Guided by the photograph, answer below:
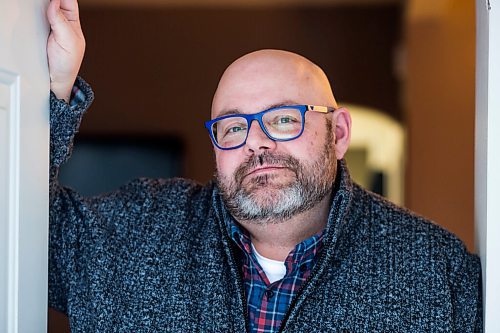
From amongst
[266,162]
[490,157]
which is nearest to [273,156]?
[266,162]

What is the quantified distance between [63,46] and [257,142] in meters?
0.52

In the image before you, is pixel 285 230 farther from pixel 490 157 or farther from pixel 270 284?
pixel 490 157

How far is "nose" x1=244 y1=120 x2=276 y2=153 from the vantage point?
6.74 ft

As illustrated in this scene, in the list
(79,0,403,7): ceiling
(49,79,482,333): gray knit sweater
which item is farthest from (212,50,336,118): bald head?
(79,0,403,7): ceiling

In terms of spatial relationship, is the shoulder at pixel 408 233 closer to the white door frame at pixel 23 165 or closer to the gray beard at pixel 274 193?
the gray beard at pixel 274 193

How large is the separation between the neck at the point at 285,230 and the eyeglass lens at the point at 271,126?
204 mm

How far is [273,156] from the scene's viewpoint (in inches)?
80.7

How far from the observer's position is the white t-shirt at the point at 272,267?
217cm

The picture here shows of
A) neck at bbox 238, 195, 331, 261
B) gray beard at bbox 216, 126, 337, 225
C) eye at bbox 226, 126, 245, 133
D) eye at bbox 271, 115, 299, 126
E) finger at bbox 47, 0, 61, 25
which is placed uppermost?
finger at bbox 47, 0, 61, 25

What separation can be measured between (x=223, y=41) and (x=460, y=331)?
3807mm

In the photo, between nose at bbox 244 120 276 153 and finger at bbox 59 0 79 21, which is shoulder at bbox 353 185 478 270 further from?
finger at bbox 59 0 79 21

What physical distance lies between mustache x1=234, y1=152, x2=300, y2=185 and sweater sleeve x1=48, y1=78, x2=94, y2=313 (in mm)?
411

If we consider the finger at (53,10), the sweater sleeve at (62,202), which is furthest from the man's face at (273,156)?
the finger at (53,10)

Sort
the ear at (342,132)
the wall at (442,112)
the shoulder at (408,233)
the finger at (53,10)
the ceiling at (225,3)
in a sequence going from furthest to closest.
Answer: the ceiling at (225,3) < the wall at (442,112) < the ear at (342,132) < the shoulder at (408,233) < the finger at (53,10)
